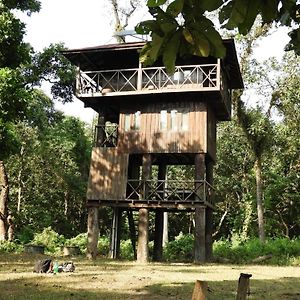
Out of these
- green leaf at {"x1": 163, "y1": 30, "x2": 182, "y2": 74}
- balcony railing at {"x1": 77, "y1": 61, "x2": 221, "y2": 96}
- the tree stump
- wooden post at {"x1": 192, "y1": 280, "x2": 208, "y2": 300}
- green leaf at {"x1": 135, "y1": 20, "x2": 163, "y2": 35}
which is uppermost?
balcony railing at {"x1": 77, "y1": 61, "x2": 221, "y2": 96}

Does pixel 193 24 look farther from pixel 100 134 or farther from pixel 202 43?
pixel 100 134

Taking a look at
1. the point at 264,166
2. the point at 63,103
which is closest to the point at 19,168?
the point at 63,103

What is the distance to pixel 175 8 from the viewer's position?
240 centimetres

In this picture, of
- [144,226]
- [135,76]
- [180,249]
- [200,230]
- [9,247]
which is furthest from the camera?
[180,249]

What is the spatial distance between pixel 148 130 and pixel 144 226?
394 cm

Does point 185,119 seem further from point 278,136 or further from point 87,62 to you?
point 278,136

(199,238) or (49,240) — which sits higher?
(199,238)

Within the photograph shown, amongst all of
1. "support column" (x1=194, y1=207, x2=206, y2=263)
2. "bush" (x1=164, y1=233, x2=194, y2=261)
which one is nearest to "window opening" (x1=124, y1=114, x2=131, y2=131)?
"support column" (x1=194, y1=207, x2=206, y2=263)

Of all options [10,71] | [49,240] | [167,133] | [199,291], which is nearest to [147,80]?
[167,133]

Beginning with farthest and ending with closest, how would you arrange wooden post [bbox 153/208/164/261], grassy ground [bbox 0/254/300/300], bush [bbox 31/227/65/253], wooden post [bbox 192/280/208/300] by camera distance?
bush [bbox 31/227/65/253], wooden post [bbox 153/208/164/261], grassy ground [bbox 0/254/300/300], wooden post [bbox 192/280/208/300]

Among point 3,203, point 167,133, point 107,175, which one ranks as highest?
point 167,133

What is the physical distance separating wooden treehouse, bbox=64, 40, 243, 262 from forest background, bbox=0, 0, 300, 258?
3610 mm

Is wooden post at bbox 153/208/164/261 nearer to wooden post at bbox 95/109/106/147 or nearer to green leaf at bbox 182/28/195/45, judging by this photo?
wooden post at bbox 95/109/106/147

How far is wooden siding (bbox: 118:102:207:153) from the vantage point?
1867cm
